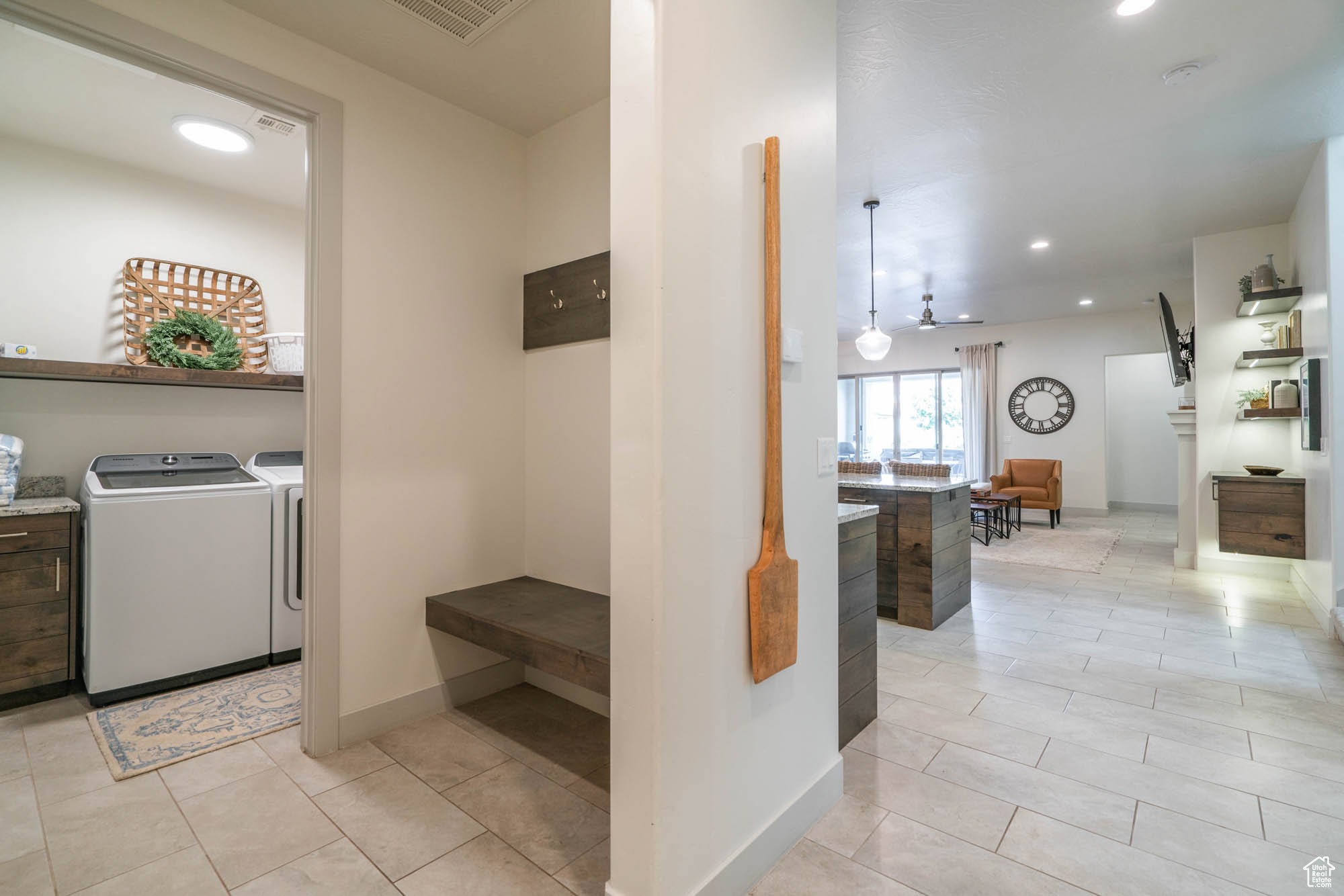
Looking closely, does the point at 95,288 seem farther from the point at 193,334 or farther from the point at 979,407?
the point at 979,407

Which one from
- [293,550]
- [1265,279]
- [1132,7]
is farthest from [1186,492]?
[293,550]

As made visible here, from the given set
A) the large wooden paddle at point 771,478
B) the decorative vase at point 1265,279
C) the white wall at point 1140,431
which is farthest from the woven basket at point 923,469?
the large wooden paddle at point 771,478

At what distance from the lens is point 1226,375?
491 cm

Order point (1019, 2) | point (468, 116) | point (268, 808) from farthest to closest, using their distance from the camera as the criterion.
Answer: point (468, 116), point (1019, 2), point (268, 808)

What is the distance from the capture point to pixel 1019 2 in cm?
227

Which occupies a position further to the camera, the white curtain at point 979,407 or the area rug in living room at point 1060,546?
the white curtain at point 979,407

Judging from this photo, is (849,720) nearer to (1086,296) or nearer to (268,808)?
(268,808)

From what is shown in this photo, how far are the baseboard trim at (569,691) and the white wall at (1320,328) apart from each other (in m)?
4.25

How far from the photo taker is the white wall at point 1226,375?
4730mm

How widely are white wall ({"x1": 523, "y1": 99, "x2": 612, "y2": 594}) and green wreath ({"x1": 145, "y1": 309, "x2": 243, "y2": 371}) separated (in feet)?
5.53

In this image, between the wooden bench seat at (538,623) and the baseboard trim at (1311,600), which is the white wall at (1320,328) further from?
the wooden bench seat at (538,623)

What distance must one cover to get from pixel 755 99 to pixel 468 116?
1.70 meters

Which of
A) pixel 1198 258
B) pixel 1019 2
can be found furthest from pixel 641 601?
pixel 1198 258

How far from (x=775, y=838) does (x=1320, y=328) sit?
4.55m
